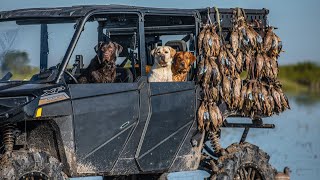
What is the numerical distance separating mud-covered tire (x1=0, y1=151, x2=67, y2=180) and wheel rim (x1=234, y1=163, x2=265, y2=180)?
3102 mm

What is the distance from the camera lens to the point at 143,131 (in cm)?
1576

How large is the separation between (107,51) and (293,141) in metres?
10.4

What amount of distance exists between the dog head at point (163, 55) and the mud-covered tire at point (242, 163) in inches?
56.8

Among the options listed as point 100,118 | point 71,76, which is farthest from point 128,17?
point 100,118

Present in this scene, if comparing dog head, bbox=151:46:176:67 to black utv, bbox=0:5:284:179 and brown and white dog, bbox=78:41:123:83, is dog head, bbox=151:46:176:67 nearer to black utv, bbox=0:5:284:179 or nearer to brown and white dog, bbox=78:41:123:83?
black utv, bbox=0:5:284:179

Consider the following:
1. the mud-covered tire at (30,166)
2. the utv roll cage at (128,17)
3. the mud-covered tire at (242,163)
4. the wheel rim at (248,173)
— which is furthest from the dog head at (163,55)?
the mud-covered tire at (30,166)

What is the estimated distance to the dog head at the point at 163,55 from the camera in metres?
16.4

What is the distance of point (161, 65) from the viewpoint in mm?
16422

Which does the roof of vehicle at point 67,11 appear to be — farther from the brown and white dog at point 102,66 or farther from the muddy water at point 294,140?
the muddy water at point 294,140

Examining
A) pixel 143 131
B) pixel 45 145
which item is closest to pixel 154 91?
pixel 143 131

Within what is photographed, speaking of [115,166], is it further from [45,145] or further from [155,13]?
[155,13]

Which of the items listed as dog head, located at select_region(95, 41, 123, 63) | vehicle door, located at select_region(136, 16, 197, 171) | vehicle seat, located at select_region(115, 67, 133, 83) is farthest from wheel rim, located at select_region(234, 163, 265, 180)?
dog head, located at select_region(95, 41, 123, 63)

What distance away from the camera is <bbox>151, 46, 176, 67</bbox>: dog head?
647 inches

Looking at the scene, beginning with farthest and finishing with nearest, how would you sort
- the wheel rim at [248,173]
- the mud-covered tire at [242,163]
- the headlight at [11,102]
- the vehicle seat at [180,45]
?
the wheel rim at [248,173] → the vehicle seat at [180,45] → the mud-covered tire at [242,163] → the headlight at [11,102]
